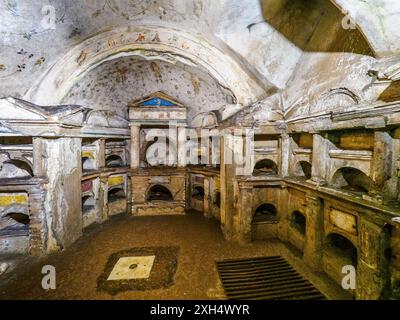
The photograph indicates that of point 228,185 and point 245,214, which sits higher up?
point 228,185

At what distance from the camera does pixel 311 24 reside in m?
5.48

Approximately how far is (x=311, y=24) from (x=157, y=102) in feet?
20.1

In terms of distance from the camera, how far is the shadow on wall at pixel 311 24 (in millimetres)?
4731

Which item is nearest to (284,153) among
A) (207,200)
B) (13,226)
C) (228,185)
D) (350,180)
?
(350,180)

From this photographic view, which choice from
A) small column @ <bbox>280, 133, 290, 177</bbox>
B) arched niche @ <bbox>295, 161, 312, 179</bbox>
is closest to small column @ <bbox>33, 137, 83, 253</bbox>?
small column @ <bbox>280, 133, 290, 177</bbox>

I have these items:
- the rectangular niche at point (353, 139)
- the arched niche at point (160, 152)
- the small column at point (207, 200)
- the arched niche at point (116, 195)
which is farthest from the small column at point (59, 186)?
the rectangular niche at point (353, 139)

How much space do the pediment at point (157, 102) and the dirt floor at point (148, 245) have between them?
480 centimetres

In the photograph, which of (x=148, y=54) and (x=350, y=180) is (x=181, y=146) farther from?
(x=350, y=180)

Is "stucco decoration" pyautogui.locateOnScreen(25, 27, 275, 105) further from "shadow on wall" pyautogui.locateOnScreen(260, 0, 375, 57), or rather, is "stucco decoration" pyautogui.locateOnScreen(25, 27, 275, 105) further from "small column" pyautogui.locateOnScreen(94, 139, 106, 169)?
"small column" pyautogui.locateOnScreen(94, 139, 106, 169)

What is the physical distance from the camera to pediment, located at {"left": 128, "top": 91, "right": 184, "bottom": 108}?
8.93 m

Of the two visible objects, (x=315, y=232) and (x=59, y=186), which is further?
(x=59, y=186)

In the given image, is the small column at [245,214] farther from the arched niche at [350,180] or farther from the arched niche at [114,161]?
the arched niche at [114,161]

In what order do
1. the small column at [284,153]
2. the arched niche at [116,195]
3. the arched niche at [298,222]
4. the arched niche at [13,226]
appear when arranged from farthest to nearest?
the arched niche at [116,195], the small column at [284,153], the arched niche at [298,222], the arched niche at [13,226]

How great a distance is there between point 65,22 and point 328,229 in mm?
8416
